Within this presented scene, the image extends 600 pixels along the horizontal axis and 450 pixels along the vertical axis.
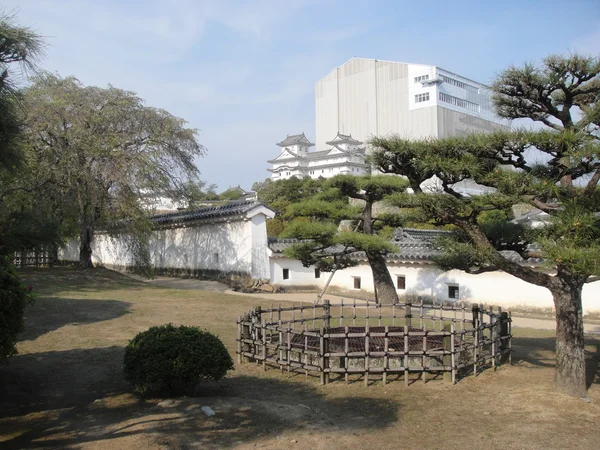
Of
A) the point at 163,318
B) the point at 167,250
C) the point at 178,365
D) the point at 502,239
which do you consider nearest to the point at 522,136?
the point at 502,239

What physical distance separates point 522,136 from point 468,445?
3975mm

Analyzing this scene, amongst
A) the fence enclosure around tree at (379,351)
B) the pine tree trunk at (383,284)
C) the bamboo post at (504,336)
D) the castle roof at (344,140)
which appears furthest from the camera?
the castle roof at (344,140)

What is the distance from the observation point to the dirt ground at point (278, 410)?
19.0 ft

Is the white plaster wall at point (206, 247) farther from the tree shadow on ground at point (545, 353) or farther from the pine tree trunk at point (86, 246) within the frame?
the tree shadow on ground at point (545, 353)

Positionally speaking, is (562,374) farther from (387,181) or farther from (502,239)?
(387,181)

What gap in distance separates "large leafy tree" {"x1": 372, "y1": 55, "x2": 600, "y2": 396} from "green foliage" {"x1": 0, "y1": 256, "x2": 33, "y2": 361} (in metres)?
5.43

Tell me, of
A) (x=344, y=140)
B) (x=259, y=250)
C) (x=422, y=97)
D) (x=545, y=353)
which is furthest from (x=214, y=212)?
(x=344, y=140)

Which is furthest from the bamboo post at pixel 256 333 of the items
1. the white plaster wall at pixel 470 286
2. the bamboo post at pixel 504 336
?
the white plaster wall at pixel 470 286

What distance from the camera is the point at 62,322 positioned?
12461 mm

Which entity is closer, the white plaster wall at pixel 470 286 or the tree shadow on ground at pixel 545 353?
the tree shadow on ground at pixel 545 353

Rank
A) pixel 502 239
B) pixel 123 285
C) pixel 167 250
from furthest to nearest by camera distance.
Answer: pixel 167 250 → pixel 123 285 → pixel 502 239

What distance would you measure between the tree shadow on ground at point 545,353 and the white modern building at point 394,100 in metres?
41.1

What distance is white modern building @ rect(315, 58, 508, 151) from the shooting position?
181 ft

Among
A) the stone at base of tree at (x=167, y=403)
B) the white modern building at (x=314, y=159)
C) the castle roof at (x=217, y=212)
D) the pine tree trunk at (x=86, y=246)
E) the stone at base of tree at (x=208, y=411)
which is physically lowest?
the stone at base of tree at (x=167, y=403)
